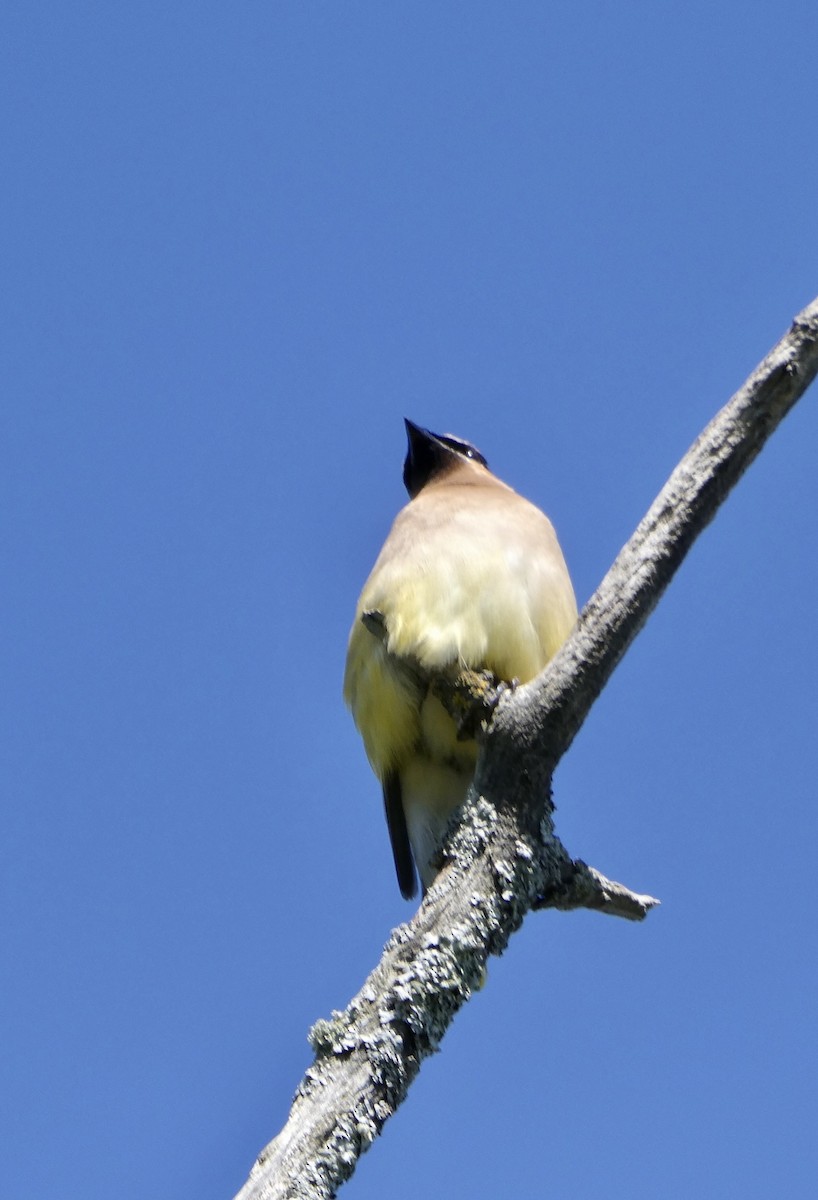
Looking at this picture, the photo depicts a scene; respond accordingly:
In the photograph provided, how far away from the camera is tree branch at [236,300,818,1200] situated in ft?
12.5

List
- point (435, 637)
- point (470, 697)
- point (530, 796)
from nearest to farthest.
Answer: point (530, 796)
point (470, 697)
point (435, 637)

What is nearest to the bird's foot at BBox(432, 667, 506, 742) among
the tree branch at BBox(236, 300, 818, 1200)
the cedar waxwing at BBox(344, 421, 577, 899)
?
the cedar waxwing at BBox(344, 421, 577, 899)

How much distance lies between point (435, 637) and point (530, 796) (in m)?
1.21

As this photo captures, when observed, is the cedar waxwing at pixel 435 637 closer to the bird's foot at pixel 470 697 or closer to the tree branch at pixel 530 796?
the bird's foot at pixel 470 697

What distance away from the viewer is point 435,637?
5.36m

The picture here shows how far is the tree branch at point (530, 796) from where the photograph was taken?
3.82 m

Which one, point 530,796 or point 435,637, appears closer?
point 530,796

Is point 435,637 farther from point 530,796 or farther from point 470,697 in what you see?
point 530,796

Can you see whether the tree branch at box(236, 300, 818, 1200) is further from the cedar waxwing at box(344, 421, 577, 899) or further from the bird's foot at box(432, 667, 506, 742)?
the cedar waxwing at box(344, 421, 577, 899)

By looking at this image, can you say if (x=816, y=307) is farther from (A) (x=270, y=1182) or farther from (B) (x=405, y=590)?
(A) (x=270, y=1182)

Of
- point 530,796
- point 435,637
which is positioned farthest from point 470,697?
point 530,796

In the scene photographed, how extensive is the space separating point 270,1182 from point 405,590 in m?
2.70

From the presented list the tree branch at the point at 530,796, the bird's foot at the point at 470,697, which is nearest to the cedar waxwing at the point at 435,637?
the bird's foot at the point at 470,697

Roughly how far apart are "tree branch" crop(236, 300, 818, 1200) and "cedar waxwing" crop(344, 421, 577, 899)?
96 centimetres
